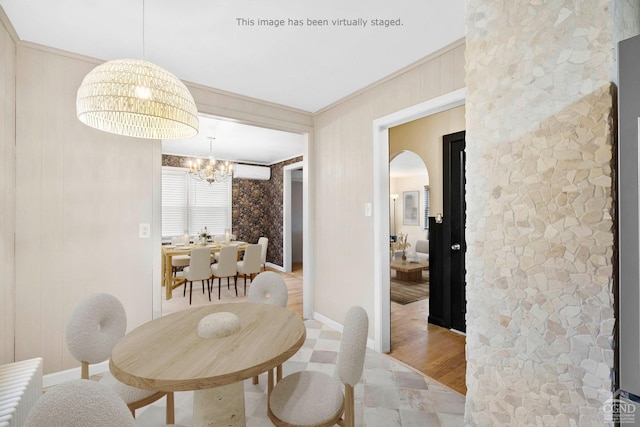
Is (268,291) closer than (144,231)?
Yes

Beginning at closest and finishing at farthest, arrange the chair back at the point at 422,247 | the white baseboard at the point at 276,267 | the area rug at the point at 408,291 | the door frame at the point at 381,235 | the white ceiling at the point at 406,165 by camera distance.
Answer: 1. the door frame at the point at 381,235
2. the area rug at the point at 408,291
3. the chair back at the point at 422,247
4. the white ceiling at the point at 406,165
5. the white baseboard at the point at 276,267

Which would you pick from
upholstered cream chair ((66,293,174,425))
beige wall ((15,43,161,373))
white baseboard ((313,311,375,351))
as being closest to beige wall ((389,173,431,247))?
white baseboard ((313,311,375,351))

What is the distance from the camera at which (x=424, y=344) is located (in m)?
2.82

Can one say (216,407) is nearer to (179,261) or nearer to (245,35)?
(245,35)

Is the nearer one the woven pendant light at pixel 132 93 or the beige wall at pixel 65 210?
the woven pendant light at pixel 132 93

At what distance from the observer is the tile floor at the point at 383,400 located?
5.88 ft

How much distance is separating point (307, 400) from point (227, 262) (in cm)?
351

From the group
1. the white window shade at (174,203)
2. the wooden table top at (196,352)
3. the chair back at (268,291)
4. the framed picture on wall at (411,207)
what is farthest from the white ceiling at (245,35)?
the framed picture on wall at (411,207)

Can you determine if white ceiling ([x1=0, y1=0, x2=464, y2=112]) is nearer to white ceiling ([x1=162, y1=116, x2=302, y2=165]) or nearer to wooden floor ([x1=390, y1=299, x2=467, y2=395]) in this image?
white ceiling ([x1=162, y1=116, x2=302, y2=165])

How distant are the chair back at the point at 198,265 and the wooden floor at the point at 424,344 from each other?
391 mm

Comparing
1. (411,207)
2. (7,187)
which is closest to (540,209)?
(7,187)

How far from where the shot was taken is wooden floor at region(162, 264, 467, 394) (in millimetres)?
2316

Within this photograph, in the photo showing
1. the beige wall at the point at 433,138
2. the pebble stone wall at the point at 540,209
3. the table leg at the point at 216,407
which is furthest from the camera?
the beige wall at the point at 433,138

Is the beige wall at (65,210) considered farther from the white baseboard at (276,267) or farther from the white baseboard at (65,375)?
the white baseboard at (276,267)
